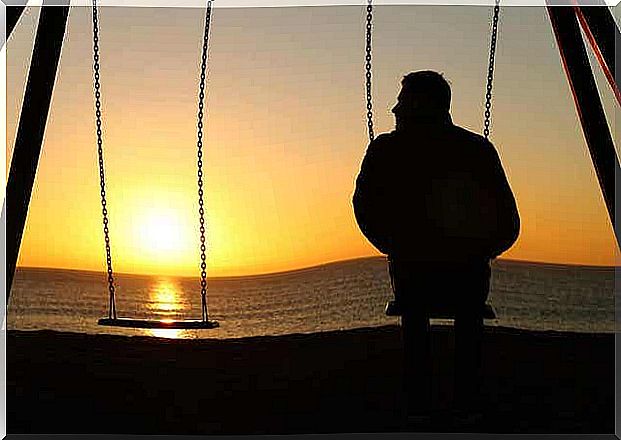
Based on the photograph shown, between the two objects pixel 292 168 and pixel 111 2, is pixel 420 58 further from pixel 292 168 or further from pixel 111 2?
pixel 292 168

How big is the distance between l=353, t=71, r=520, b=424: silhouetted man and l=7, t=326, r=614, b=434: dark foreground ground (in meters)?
0.41

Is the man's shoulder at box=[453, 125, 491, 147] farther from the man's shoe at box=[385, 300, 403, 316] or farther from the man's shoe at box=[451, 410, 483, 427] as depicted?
the man's shoe at box=[451, 410, 483, 427]

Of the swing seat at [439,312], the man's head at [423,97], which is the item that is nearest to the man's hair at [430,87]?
the man's head at [423,97]

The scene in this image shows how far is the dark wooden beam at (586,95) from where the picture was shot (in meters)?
3.89

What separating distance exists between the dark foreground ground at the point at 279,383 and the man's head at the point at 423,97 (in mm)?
990

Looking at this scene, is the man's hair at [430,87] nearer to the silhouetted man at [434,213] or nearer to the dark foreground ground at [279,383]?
the silhouetted man at [434,213]

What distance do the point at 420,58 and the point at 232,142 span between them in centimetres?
396

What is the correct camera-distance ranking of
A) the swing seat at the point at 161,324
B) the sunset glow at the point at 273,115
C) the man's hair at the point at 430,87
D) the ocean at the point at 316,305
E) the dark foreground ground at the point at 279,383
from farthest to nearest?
the ocean at the point at 316,305 < the sunset glow at the point at 273,115 < the dark foreground ground at the point at 279,383 < the swing seat at the point at 161,324 < the man's hair at the point at 430,87

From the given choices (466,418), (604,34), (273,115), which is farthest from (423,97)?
(273,115)

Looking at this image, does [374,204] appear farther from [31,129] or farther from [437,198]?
[31,129]

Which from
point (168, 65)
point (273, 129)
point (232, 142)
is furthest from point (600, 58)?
point (232, 142)

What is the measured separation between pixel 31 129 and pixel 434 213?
4.48ft

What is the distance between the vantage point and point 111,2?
5066mm

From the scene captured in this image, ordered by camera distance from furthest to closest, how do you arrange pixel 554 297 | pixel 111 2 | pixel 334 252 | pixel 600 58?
pixel 554 297 < pixel 334 252 < pixel 111 2 < pixel 600 58
